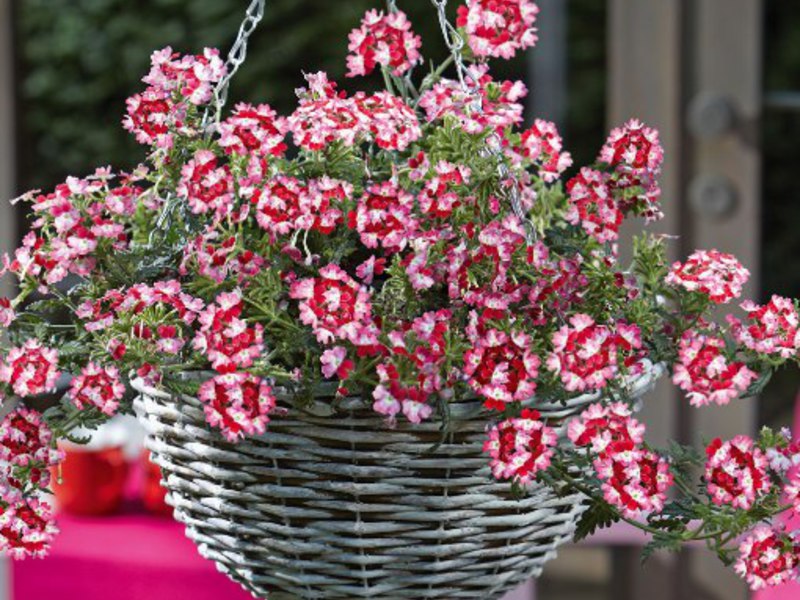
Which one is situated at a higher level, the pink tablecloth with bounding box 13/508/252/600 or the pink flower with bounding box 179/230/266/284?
the pink flower with bounding box 179/230/266/284

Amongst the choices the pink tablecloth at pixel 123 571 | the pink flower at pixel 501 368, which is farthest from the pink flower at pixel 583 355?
the pink tablecloth at pixel 123 571

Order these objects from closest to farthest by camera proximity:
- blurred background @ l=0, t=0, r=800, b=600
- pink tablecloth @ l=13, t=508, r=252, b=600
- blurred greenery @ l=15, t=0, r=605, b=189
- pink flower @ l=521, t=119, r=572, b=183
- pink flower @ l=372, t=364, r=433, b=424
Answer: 1. pink flower @ l=372, t=364, r=433, b=424
2. pink flower @ l=521, t=119, r=572, b=183
3. pink tablecloth @ l=13, t=508, r=252, b=600
4. blurred background @ l=0, t=0, r=800, b=600
5. blurred greenery @ l=15, t=0, r=605, b=189

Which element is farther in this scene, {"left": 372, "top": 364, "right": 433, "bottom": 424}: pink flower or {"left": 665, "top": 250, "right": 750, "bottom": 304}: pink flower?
{"left": 665, "top": 250, "right": 750, "bottom": 304}: pink flower

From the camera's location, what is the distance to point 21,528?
91 cm

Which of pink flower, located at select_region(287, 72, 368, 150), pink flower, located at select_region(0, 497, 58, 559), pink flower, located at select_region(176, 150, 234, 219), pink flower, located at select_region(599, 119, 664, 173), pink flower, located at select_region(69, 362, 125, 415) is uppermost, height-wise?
pink flower, located at select_region(599, 119, 664, 173)

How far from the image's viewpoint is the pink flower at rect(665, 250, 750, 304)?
93cm

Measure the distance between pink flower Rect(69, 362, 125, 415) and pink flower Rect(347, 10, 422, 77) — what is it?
11.1 inches

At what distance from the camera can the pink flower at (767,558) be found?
88cm

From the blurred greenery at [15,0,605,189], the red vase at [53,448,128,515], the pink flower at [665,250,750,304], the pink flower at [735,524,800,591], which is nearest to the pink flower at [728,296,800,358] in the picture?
the pink flower at [665,250,750,304]

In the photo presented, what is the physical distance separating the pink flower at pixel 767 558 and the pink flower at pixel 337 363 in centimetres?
29

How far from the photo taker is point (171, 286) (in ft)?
2.89

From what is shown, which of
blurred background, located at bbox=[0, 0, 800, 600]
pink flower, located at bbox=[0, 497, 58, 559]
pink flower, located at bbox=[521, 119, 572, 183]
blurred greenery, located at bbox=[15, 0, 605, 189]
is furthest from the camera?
blurred greenery, located at bbox=[15, 0, 605, 189]

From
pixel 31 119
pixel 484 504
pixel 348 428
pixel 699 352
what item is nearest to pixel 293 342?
pixel 348 428

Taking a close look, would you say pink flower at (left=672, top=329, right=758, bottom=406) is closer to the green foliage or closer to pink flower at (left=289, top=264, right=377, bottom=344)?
pink flower at (left=289, top=264, right=377, bottom=344)
